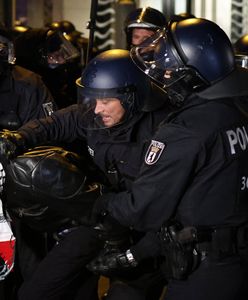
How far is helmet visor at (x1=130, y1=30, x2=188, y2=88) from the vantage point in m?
2.94

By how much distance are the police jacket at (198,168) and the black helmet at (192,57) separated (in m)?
0.05

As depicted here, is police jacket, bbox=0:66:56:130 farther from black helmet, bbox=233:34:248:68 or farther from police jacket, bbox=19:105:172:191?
black helmet, bbox=233:34:248:68

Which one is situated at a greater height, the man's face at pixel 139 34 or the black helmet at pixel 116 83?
the black helmet at pixel 116 83

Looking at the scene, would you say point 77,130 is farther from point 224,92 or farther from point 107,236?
point 224,92

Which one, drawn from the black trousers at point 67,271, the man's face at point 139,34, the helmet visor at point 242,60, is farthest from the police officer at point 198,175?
the man's face at point 139,34

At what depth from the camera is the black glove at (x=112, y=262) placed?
3.37m

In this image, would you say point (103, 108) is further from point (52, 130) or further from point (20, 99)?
point (20, 99)

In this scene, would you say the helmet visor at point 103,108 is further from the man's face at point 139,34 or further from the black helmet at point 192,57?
the man's face at point 139,34

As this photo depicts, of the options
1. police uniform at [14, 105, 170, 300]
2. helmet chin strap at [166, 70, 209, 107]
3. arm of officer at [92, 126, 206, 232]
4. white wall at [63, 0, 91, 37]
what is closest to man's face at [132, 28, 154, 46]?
police uniform at [14, 105, 170, 300]

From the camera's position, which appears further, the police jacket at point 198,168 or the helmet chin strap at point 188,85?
the helmet chin strap at point 188,85

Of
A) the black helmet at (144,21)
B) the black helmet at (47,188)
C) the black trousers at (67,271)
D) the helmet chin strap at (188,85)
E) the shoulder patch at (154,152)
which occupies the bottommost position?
the black trousers at (67,271)

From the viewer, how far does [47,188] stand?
3.27 m

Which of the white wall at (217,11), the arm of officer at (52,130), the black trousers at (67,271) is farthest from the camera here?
the white wall at (217,11)

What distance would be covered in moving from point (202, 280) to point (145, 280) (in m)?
0.82
